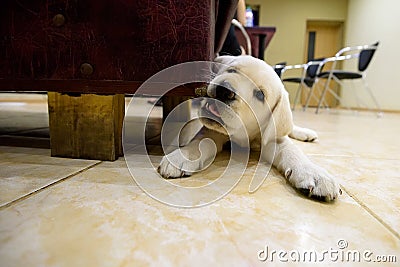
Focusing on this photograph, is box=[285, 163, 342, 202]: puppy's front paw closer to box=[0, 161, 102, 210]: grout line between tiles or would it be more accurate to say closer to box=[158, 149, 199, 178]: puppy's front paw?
box=[158, 149, 199, 178]: puppy's front paw

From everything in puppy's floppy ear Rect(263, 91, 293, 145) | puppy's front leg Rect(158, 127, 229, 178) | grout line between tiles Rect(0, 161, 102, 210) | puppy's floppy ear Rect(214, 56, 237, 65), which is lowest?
grout line between tiles Rect(0, 161, 102, 210)

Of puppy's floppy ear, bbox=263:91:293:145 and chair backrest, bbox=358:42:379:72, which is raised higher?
chair backrest, bbox=358:42:379:72

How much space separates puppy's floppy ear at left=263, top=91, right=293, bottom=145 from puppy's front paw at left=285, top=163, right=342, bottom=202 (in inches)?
8.4

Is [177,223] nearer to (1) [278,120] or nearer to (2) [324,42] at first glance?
(1) [278,120]

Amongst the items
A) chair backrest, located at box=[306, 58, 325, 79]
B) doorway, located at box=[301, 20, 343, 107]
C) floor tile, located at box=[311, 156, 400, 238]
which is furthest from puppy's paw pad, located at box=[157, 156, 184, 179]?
doorway, located at box=[301, 20, 343, 107]

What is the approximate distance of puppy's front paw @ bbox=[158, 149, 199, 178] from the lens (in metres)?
0.90

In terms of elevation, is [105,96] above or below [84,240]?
above

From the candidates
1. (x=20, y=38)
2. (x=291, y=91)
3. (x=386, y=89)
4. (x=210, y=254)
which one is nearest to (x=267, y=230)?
(x=210, y=254)

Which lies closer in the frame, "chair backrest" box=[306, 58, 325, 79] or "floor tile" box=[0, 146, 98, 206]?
"floor tile" box=[0, 146, 98, 206]

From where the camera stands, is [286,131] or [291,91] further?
[291,91]

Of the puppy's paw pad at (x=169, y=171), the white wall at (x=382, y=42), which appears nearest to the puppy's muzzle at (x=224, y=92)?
the puppy's paw pad at (x=169, y=171)

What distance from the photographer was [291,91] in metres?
7.99

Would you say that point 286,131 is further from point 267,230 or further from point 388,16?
point 388,16

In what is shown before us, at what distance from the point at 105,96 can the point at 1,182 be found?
392 millimetres
